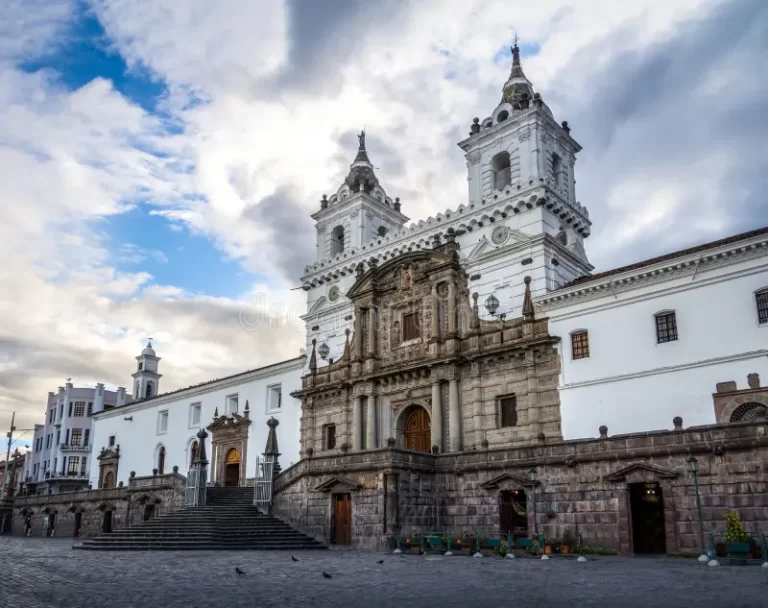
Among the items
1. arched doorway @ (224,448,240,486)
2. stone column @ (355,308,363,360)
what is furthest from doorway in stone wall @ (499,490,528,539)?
arched doorway @ (224,448,240,486)

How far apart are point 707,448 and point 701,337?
215 inches

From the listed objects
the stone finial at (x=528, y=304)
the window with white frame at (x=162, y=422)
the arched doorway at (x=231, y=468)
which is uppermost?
the stone finial at (x=528, y=304)

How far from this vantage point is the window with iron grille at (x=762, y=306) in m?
26.1

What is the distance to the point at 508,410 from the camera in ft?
109

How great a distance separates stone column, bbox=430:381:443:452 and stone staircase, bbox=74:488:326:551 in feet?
25.6

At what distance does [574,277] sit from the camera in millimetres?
35875

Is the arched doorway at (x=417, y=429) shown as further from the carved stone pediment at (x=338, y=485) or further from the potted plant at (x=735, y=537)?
the potted plant at (x=735, y=537)

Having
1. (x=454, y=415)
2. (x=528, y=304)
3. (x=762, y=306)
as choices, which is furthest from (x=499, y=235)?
(x=762, y=306)

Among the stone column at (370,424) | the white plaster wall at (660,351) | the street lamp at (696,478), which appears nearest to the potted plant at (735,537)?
the street lamp at (696,478)

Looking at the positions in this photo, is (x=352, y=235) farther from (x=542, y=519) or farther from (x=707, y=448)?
(x=707, y=448)

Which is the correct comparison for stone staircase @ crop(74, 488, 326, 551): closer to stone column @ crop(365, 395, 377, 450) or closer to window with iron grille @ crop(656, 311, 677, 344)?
stone column @ crop(365, 395, 377, 450)

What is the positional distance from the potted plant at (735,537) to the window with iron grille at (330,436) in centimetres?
2299

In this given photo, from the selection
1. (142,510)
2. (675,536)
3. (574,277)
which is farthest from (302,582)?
(142,510)

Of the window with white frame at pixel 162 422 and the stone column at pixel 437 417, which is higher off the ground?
the window with white frame at pixel 162 422
